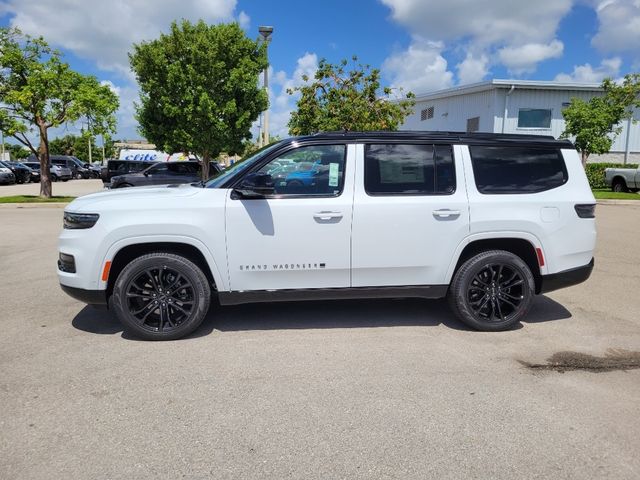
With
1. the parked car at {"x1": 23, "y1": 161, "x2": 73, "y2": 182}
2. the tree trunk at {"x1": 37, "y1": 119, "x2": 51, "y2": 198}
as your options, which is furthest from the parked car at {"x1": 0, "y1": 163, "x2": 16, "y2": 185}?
the tree trunk at {"x1": 37, "y1": 119, "x2": 51, "y2": 198}

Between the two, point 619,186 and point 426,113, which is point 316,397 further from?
point 426,113

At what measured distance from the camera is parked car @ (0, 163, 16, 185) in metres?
33.4

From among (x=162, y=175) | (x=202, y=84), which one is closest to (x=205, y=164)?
(x=162, y=175)

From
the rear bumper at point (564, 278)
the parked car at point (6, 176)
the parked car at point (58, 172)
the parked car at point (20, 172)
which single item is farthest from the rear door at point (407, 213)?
the parked car at point (58, 172)

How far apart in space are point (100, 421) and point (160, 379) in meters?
0.66

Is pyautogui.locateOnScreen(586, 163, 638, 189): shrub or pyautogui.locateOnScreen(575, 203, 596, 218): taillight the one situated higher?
pyautogui.locateOnScreen(586, 163, 638, 189): shrub

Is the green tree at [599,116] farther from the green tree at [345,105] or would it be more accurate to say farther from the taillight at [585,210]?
the taillight at [585,210]

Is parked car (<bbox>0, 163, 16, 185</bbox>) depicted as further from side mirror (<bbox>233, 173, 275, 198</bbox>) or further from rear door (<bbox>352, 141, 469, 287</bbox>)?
rear door (<bbox>352, 141, 469, 287</bbox>)

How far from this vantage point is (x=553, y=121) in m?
29.0

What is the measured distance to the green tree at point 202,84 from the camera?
65.6ft

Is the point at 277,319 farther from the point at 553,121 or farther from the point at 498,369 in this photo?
the point at 553,121

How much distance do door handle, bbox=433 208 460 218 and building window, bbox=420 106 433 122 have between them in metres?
32.1

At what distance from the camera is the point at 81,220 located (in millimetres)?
4574

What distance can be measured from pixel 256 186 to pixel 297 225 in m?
0.52
